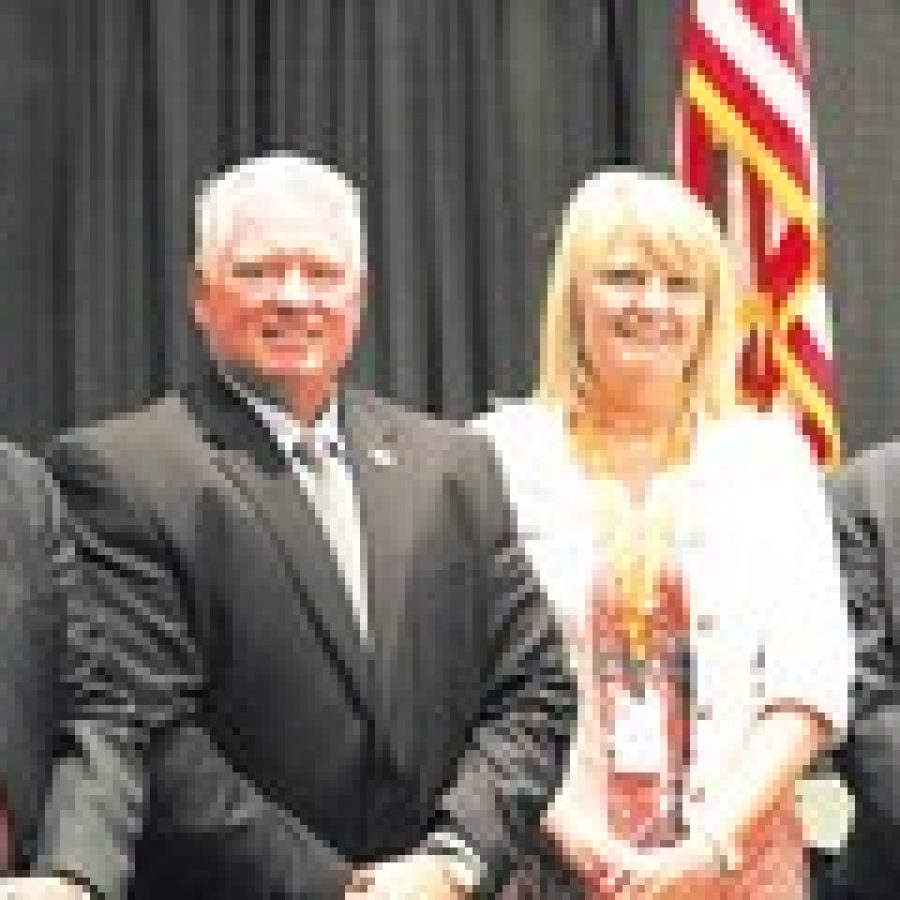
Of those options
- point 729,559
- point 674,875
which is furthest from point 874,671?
point 674,875

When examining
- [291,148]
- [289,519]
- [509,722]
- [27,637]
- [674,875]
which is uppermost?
[291,148]

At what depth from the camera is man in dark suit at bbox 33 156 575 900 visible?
289 centimetres

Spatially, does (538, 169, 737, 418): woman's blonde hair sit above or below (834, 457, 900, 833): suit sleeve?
above

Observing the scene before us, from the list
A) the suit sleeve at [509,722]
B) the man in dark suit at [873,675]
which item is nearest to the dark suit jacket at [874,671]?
the man in dark suit at [873,675]

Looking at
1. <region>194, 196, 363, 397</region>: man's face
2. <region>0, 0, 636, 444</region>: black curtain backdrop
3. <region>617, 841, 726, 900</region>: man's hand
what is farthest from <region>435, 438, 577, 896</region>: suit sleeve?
<region>0, 0, 636, 444</region>: black curtain backdrop

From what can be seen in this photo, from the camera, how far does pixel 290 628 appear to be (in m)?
2.94

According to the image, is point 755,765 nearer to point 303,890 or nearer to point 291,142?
point 303,890

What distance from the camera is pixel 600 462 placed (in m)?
3.13

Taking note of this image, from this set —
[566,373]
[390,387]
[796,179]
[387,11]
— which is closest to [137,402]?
[390,387]

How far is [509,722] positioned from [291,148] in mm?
3889

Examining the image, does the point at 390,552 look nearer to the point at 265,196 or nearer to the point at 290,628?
the point at 290,628

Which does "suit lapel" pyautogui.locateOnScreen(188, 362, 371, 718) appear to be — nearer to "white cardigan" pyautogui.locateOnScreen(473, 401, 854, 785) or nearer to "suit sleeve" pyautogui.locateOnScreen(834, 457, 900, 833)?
"white cardigan" pyautogui.locateOnScreen(473, 401, 854, 785)

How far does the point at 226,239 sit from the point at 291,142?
3.78 m

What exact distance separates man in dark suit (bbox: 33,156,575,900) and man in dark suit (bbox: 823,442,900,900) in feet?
1.27
